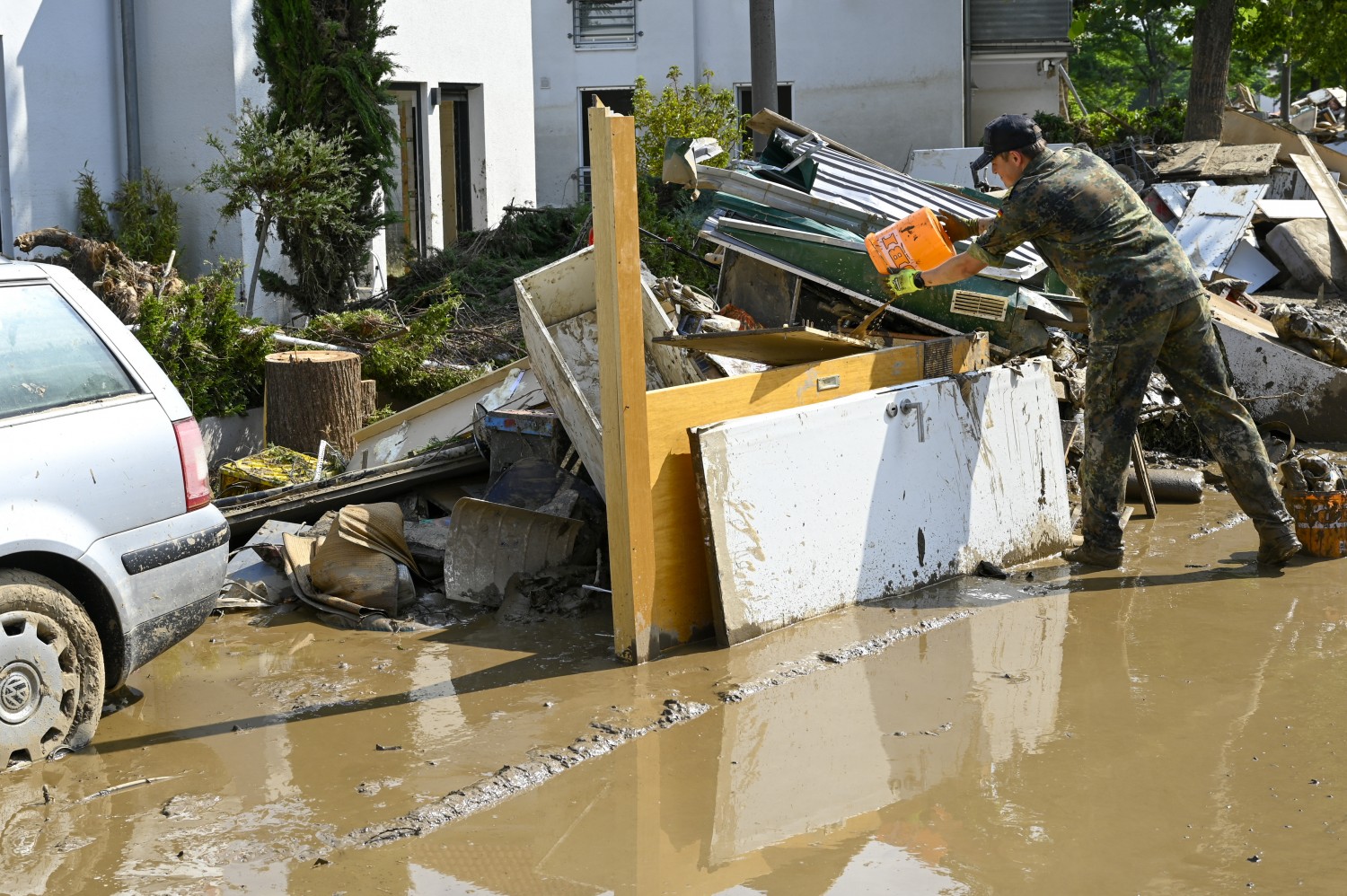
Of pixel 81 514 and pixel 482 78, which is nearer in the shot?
pixel 81 514

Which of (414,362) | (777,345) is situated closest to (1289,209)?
(414,362)

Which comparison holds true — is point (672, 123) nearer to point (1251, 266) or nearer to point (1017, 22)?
point (1251, 266)

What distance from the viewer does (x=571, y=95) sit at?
2502cm

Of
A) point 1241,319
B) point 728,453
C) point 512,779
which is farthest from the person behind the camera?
point 1241,319

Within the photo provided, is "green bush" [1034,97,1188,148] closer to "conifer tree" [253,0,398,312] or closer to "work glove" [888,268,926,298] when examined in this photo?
"conifer tree" [253,0,398,312]

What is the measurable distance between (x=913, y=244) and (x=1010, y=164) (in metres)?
0.57

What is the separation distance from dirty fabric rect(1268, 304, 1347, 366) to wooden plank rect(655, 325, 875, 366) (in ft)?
13.9

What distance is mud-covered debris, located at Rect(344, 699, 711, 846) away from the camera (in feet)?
12.7

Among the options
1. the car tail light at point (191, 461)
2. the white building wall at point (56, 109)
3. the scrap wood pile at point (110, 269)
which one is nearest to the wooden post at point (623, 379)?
the car tail light at point (191, 461)

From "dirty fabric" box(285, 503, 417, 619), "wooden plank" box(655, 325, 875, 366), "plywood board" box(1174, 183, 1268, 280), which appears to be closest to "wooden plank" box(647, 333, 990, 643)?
"wooden plank" box(655, 325, 875, 366)

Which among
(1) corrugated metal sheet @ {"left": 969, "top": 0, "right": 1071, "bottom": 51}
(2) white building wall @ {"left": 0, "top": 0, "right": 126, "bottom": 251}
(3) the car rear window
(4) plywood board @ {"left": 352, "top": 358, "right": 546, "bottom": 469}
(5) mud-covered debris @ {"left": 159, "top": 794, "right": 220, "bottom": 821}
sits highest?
(1) corrugated metal sheet @ {"left": 969, "top": 0, "right": 1071, "bottom": 51}

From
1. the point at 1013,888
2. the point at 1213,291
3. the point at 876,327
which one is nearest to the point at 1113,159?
the point at 1213,291

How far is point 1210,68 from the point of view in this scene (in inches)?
797

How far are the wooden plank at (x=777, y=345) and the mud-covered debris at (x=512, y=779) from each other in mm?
1783
